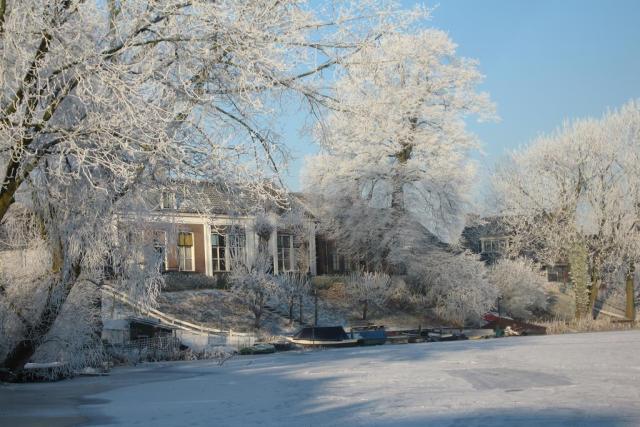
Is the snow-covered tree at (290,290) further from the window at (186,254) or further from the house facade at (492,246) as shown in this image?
the house facade at (492,246)

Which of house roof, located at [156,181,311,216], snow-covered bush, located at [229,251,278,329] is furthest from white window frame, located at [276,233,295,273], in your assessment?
house roof, located at [156,181,311,216]

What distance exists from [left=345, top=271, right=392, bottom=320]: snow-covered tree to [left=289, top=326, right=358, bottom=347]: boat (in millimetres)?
9674

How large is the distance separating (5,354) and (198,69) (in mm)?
10455

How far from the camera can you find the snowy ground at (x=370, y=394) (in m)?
10.4

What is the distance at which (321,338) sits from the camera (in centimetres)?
3045

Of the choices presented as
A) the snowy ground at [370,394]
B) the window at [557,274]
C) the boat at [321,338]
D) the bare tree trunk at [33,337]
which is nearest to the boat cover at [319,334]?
the boat at [321,338]

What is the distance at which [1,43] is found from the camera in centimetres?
885

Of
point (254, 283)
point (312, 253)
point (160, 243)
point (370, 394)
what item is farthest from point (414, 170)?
point (370, 394)

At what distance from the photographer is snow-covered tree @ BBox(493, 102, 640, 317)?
39438mm

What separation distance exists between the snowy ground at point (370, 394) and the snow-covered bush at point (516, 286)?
23680 millimetres

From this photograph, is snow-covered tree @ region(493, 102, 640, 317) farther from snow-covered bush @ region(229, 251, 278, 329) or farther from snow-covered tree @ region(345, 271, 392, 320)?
snow-covered bush @ region(229, 251, 278, 329)

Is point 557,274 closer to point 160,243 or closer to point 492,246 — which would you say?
point 492,246

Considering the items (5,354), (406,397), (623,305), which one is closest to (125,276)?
(5,354)

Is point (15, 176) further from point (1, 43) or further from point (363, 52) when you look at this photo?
point (363, 52)
